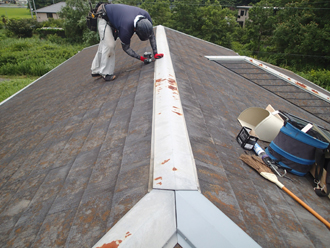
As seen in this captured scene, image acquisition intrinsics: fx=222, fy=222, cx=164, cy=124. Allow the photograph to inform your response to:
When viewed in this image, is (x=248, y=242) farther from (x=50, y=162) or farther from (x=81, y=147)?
(x=50, y=162)

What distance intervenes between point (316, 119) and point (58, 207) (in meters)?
5.40

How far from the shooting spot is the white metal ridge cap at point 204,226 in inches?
55.0

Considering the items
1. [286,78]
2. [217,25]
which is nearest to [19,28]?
[217,25]

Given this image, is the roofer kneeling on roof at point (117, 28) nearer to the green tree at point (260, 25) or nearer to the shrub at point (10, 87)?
the shrub at point (10, 87)

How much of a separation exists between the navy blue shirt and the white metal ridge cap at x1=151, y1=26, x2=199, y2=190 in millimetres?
1307

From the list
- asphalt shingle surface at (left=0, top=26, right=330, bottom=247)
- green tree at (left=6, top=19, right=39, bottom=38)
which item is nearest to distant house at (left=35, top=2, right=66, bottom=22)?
green tree at (left=6, top=19, right=39, bottom=38)

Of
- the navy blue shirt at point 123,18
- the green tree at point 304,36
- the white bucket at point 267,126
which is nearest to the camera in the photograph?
the white bucket at point 267,126

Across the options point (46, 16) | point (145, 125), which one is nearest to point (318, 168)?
point (145, 125)

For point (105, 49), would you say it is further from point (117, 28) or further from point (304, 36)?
point (304, 36)

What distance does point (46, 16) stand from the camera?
45.2m

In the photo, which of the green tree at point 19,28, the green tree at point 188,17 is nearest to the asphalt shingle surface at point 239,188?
the green tree at point 188,17

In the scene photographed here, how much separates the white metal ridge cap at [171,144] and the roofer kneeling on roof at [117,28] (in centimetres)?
128

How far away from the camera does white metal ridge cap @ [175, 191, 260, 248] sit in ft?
4.58

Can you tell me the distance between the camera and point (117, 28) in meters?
3.99
